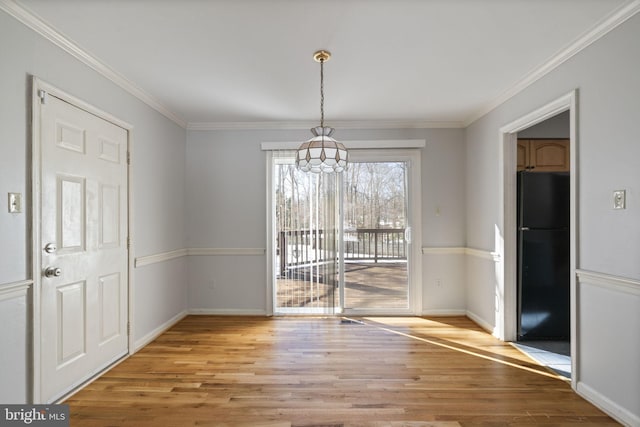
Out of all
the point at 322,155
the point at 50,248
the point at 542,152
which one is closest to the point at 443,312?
the point at 542,152

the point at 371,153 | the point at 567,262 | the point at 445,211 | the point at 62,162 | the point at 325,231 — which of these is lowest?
the point at 567,262

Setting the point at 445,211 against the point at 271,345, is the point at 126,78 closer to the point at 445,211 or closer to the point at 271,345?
the point at 271,345

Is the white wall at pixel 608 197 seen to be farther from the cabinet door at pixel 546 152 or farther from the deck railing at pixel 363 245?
the deck railing at pixel 363 245

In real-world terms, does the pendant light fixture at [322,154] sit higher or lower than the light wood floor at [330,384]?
higher

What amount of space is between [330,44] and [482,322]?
3423mm

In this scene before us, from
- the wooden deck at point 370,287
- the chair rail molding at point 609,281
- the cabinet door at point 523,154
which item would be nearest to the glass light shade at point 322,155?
the chair rail molding at point 609,281

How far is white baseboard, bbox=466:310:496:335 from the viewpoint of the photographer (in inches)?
139

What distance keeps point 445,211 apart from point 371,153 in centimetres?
125

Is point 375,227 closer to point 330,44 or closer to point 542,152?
point 542,152

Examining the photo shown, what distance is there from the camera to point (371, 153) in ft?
13.7

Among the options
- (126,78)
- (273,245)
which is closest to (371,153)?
(273,245)

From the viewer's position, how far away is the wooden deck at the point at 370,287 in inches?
167

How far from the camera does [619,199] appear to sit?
2016 millimetres

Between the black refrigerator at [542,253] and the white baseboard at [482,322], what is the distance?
10.8 inches
